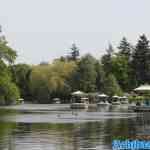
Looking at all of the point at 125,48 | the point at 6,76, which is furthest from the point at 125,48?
the point at 6,76

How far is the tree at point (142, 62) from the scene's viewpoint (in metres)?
124

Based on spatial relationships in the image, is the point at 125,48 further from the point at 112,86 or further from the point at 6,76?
the point at 6,76

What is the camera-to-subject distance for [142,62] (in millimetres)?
125062

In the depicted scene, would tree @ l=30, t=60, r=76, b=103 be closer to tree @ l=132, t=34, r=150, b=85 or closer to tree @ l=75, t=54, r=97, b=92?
tree @ l=75, t=54, r=97, b=92

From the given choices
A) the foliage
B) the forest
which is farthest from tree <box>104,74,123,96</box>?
the foliage

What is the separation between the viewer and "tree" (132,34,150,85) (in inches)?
4875

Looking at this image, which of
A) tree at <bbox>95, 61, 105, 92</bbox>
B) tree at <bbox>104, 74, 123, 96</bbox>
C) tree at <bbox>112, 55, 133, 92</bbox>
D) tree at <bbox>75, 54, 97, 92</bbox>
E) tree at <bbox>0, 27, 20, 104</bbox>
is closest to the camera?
tree at <bbox>0, 27, 20, 104</bbox>

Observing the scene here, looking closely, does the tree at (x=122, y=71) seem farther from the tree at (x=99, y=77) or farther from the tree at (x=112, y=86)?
the tree at (x=112, y=86)

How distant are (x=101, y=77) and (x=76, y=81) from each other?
16.8 ft

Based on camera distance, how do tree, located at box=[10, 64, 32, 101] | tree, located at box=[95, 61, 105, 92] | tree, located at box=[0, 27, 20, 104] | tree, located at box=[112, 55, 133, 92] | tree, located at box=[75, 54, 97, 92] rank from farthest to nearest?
tree, located at box=[10, 64, 32, 101]
tree, located at box=[112, 55, 133, 92]
tree, located at box=[95, 61, 105, 92]
tree, located at box=[75, 54, 97, 92]
tree, located at box=[0, 27, 20, 104]

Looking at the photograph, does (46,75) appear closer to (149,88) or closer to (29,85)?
(29,85)

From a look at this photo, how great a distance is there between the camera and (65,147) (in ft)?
89.2

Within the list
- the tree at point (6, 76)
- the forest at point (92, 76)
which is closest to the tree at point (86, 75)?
the forest at point (92, 76)

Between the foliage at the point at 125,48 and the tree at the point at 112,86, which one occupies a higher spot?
the foliage at the point at 125,48
